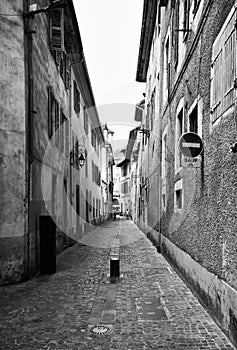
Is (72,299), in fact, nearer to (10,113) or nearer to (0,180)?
(0,180)

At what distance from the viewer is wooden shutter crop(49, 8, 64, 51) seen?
35.8 ft

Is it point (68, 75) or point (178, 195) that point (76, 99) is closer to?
point (68, 75)

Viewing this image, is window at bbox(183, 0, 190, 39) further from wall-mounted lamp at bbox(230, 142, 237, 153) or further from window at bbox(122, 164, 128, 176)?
window at bbox(122, 164, 128, 176)

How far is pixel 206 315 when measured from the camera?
5.51m

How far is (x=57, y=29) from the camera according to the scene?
10.9 metres

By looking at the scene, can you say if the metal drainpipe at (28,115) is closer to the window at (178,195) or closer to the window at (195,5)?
the window at (178,195)

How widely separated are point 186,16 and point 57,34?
14.4 ft

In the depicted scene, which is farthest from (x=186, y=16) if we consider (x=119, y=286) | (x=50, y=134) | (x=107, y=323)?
(x=107, y=323)

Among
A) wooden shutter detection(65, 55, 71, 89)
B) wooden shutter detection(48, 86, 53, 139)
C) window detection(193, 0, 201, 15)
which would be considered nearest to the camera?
window detection(193, 0, 201, 15)

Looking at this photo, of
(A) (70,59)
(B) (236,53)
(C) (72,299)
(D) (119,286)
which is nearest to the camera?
(B) (236,53)

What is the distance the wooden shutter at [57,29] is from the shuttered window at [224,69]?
6.58m

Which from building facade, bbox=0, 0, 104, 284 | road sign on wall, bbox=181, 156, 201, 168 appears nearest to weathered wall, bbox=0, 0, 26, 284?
building facade, bbox=0, 0, 104, 284

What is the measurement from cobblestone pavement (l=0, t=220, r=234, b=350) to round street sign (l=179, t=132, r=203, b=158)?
103 inches

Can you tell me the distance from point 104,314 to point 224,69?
13.5 ft
